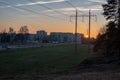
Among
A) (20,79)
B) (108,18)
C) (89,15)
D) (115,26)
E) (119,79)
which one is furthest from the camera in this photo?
(89,15)

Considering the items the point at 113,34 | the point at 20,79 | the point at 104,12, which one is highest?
the point at 104,12

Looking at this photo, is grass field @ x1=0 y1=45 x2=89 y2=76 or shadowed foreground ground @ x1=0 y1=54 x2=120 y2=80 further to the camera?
grass field @ x1=0 y1=45 x2=89 y2=76

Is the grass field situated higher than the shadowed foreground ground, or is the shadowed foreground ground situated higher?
the shadowed foreground ground

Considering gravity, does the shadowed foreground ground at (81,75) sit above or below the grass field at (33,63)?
above

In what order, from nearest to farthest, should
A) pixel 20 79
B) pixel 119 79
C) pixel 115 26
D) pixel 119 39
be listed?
pixel 119 79
pixel 20 79
pixel 119 39
pixel 115 26

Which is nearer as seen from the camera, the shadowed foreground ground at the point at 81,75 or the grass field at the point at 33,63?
the shadowed foreground ground at the point at 81,75

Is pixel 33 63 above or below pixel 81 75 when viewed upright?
below

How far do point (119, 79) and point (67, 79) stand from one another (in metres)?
3.27

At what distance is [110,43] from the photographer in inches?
1794

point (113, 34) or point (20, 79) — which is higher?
point (113, 34)

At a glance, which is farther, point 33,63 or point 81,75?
point 33,63

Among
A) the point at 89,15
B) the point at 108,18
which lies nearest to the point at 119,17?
the point at 108,18

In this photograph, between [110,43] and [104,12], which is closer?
[110,43]

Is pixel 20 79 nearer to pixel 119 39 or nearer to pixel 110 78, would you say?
pixel 110 78
